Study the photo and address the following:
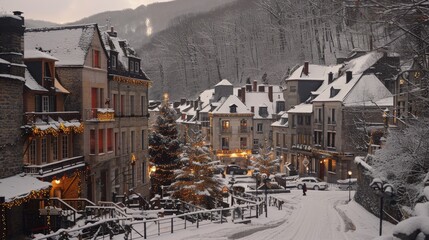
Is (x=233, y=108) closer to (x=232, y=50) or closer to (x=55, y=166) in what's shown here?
(x=55, y=166)

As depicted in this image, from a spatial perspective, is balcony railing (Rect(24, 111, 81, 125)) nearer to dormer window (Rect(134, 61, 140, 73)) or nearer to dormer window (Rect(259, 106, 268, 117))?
dormer window (Rect(134, 61, 140, 73))

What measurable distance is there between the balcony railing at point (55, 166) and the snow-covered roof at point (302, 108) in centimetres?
3833

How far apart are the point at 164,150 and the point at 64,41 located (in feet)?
46.6

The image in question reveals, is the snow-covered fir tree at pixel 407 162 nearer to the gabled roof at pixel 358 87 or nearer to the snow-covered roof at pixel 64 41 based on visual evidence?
the snow-covered roof at pixel 64 41

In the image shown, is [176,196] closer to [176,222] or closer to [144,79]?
[176,222]

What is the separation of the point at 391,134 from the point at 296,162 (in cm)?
3956

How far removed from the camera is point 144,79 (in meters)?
39.8

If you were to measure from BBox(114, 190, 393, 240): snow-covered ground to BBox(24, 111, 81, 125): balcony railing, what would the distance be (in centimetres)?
777

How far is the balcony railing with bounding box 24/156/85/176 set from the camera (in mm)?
22344

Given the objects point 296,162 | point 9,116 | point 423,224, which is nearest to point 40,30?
point 9,116

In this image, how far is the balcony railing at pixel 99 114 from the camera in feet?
96.9

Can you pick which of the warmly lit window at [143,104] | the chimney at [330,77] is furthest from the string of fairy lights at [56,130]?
the chimney at [330,77]

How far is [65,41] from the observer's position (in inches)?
1199

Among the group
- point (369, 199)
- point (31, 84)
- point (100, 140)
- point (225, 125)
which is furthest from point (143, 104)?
point (225, 125)
